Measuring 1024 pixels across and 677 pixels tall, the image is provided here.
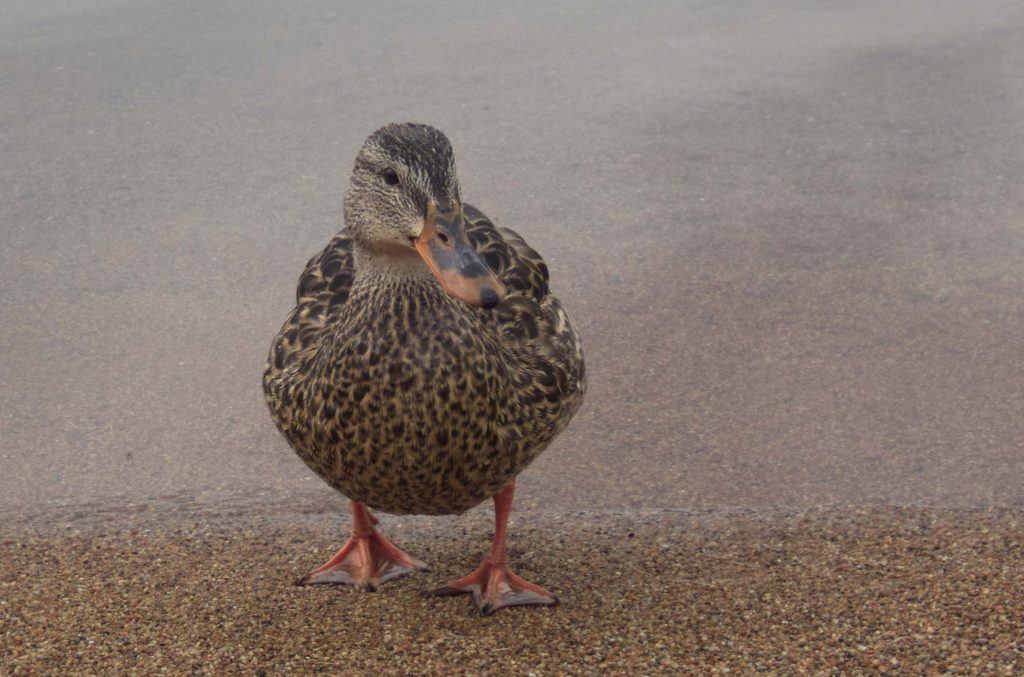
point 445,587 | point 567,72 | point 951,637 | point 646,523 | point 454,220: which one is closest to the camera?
point 454,220

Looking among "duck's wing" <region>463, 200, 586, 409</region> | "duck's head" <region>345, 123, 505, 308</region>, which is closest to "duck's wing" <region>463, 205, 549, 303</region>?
"duck's wing" <region>463, 200, 586, 409</region>

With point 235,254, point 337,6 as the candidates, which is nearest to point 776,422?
point 235,254

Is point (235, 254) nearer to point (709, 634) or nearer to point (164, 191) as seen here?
point (164, 191)

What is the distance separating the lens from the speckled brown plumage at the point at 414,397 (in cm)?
285

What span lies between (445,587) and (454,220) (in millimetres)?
1046

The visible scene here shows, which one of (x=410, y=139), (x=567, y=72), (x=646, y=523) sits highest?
(x=410, y=139)

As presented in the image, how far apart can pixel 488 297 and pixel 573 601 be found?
101 cm

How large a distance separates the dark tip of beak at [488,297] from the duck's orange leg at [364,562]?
3.45 feet

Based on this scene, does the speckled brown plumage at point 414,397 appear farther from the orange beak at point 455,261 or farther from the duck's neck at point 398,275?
the orange beak at point 455,261

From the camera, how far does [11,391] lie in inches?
181

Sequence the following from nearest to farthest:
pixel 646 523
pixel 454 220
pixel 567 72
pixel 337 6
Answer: pixel 454 220 → pixel 646 523 → pixel 567 72 → pixel 337 6

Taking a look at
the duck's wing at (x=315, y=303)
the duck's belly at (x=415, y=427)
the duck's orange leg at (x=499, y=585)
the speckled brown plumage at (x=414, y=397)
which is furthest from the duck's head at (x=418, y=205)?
the duck's orange leg at (x=499, y=585)

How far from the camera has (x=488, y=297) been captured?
8.39 feet

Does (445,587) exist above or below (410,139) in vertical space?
below
